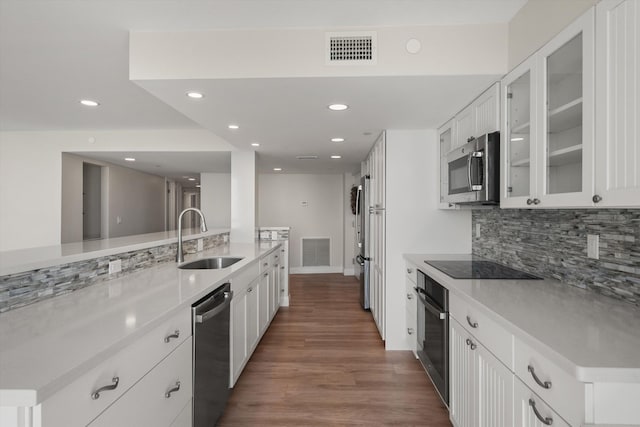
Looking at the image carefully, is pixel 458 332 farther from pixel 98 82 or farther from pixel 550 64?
pixel 98 82

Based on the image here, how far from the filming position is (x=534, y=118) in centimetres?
158

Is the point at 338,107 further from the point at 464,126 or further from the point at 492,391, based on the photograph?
the point at 492,391

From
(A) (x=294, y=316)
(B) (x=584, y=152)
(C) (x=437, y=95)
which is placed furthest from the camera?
(A) (x=294, y=316)

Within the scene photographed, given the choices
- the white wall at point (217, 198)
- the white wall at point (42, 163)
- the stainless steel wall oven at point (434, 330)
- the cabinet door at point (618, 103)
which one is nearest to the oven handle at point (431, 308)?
the stainless steel wall oven at point (434, 330)

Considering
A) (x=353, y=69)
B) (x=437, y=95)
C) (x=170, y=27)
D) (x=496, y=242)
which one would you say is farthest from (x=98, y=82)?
(x=496, y=242)

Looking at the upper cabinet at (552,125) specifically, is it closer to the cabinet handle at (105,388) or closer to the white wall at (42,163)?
the cabinet handle at (105,388)

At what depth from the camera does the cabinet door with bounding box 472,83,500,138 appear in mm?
1953

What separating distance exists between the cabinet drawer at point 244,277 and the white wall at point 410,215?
49.1 inches

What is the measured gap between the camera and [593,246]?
5.30 feet

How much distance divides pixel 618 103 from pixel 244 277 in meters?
2.35

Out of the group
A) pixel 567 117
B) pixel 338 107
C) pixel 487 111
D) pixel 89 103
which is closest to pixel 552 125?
pixel 567 117

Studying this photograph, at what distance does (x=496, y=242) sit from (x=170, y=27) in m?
2.78

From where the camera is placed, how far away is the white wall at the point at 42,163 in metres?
4.43

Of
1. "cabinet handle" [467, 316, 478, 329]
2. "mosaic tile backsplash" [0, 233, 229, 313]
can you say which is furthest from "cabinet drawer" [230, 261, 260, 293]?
"cabinet handle" [467, 316, 478, 329]
